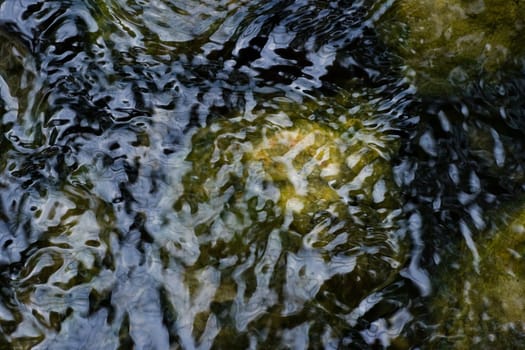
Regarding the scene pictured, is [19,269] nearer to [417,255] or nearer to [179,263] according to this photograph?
[179,263]

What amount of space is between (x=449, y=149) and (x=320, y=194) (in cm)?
96

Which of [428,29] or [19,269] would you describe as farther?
[428,29]

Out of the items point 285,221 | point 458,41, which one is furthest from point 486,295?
point 458,41

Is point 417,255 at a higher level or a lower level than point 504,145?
lower

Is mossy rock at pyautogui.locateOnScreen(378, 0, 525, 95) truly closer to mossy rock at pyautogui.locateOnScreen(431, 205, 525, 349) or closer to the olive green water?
the olive green water

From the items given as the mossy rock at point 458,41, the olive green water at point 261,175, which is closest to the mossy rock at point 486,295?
the olive green water at point 261,175

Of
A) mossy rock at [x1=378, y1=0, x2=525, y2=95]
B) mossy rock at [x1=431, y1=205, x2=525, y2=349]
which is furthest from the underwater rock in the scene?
mossy rock at [x1=378, y1=0, x2=525, y2=95]

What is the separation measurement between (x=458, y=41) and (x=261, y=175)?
184 centimetres

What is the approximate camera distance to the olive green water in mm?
2855

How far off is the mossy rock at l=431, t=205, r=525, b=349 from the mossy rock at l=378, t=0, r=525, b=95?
118cm

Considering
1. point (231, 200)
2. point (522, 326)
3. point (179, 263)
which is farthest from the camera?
point (231, 200)

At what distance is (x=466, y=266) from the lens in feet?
9.87

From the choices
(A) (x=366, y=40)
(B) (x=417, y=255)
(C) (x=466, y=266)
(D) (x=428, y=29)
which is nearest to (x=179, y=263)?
(B) (x=417, y=255)

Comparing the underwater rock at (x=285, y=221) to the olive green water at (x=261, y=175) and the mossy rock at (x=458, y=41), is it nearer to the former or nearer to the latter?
the olive green water at (x=261, y=175)
